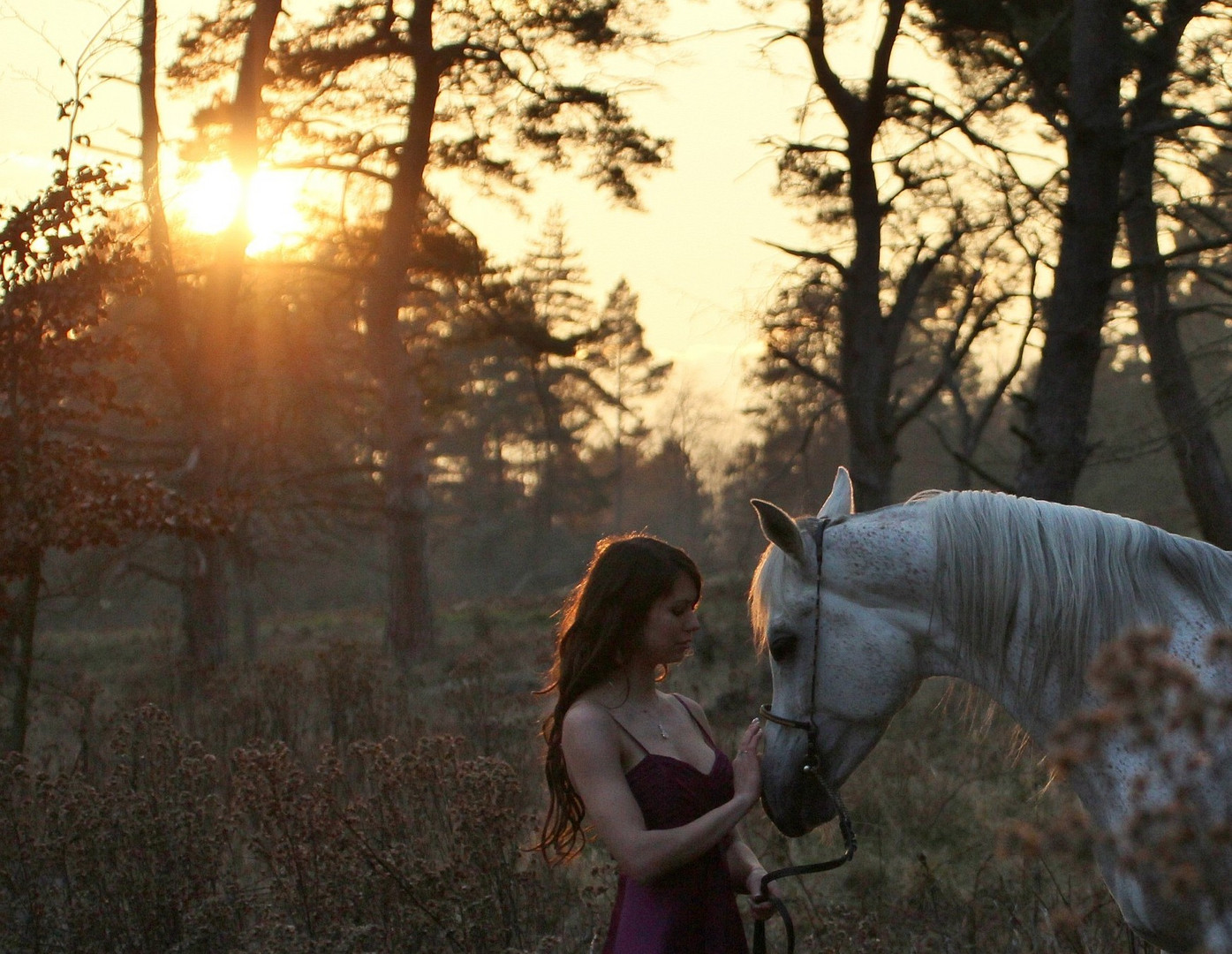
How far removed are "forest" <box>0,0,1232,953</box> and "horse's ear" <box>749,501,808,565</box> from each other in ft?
2.15

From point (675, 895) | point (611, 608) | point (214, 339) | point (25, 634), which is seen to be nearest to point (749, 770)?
point (675, 895)

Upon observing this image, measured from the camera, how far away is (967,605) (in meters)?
2.80

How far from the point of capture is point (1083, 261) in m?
6.54

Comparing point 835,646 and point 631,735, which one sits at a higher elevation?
point 835,646

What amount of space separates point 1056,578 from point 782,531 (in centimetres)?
63

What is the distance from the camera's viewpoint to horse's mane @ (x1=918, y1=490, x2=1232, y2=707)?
2.64 metres

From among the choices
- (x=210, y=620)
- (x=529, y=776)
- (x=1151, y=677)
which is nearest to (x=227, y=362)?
(x=210, y=620)

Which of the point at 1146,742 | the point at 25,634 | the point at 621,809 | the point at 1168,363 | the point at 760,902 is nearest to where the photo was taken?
the point at 1146,742

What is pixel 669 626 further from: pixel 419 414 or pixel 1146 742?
pixel 419 414

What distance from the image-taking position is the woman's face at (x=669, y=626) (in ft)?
8.66

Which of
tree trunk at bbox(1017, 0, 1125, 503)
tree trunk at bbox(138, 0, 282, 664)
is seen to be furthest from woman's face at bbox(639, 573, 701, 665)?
tree trunk at bbox(138, 0, 282, 664)

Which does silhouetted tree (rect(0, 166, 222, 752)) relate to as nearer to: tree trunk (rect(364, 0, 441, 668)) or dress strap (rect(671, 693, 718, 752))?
dress strap (rect(671, 693, 718, 752))

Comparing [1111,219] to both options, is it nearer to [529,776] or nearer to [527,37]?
[529,776]

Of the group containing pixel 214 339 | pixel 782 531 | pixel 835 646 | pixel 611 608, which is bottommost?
pixel 835 646
